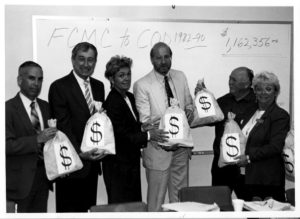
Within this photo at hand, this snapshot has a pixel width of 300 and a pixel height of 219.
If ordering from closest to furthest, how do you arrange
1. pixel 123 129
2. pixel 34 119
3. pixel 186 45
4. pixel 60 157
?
pixel 60 157
pixel 34 119
pixel 123 129
pixel 186 45

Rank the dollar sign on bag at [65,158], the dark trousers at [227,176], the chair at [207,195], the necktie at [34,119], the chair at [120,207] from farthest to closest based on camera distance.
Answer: the dark trousers at [227,176], the necktie at [34,119], the dollar sign on bag at [65,158], the chair at [207,195], the chair at [120,207]

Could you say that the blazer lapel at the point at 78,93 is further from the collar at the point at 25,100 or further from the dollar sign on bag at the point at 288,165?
the dollar sign on bag at the point at 288,165

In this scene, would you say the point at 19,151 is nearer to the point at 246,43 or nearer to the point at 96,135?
the point at 96,135

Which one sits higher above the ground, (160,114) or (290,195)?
(160,114)

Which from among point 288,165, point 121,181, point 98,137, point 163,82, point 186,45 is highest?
point 186,45

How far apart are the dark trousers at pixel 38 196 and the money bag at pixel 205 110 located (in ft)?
3.93

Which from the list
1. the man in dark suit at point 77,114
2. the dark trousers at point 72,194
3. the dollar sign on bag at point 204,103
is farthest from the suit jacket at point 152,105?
the dark trousers at point 72,194

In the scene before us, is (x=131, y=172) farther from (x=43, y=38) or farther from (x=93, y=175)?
(x=43, y=38)

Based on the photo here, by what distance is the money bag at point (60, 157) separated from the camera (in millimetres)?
2885

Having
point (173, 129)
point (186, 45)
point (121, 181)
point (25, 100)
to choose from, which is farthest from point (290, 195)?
point (25, 100)

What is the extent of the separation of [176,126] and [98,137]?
58 centimetres

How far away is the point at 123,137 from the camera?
3100mm
